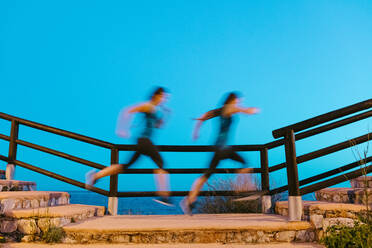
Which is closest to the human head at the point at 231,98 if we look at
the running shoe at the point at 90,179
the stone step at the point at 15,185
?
the running shoe at the point at 90,179

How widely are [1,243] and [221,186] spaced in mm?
4187

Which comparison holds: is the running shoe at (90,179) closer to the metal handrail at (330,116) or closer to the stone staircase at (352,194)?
the metal handrail at (330,116)

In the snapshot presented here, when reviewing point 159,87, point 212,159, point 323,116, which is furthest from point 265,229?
point 159,87

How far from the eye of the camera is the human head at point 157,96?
15.0ft

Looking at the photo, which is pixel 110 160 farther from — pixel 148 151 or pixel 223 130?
pixel 223 130

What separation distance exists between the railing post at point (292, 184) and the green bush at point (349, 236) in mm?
517

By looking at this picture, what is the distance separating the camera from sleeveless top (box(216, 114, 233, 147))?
4.46 meters

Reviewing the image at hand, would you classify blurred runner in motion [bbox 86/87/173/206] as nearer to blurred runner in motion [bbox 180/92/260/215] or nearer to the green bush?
blurred runner in motion [bbox 180/92/260/215]

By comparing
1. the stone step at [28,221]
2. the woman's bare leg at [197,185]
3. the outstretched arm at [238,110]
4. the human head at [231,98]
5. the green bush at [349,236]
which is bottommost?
the green bush at [349,236]

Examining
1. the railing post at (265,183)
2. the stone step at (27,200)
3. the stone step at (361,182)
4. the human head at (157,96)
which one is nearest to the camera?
the stone step at (27,200)

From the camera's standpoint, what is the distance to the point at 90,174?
5164 millimetres

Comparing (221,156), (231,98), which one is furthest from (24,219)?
(231,98)

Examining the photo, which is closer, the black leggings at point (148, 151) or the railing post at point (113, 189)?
the black leggings at point (148, 151)

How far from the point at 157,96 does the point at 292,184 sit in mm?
2173
